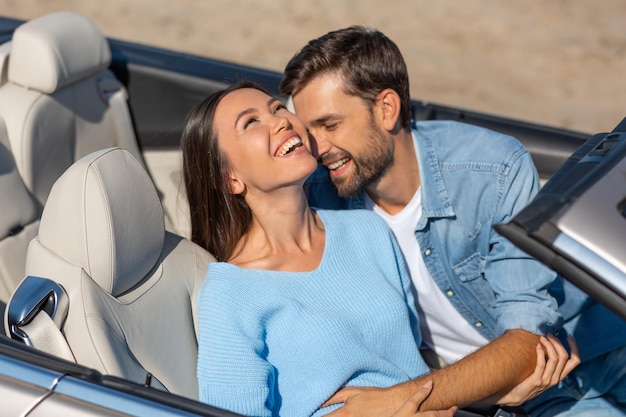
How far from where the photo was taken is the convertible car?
1643 mm

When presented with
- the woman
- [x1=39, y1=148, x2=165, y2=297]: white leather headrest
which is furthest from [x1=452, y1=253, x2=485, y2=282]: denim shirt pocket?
[x1=39, y1=148, x2=165, y2=297]: white leather headrest

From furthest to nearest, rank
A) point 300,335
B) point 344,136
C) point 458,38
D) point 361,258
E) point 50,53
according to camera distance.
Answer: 1. point 458,38
2. point 50,53
3. point 344,136
4. point 361,258
5. point 300,335

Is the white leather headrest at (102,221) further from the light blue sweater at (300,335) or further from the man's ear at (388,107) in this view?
the man's ear at (388,107)

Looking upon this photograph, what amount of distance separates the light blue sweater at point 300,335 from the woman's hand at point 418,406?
165mm

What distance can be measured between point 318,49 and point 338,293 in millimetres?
804

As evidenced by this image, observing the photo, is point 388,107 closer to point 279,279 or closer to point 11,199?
point 279,279

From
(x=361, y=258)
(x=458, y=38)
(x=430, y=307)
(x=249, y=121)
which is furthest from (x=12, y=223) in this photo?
(x=458, y=38)

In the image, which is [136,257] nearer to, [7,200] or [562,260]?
[7,200]

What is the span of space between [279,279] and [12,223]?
0.90m

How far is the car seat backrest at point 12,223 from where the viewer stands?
99.2 inches

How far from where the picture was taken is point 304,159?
2248 mm

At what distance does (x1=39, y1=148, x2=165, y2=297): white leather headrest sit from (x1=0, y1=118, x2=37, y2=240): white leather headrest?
441 millimetres

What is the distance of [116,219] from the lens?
211 centimetres

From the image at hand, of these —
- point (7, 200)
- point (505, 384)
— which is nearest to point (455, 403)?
point (505, 384)
